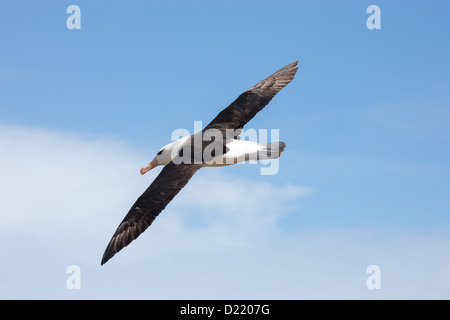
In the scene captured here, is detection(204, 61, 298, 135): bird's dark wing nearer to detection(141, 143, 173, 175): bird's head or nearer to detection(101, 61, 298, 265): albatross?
detection(101, 61, 298, 265): albatross

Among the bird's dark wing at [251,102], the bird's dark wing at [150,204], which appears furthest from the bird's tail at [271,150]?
the bird's dark wing at [150,204]

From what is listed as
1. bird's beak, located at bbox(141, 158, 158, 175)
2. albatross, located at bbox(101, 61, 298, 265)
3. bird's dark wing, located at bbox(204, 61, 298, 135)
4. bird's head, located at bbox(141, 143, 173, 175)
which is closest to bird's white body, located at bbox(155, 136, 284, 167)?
albatross, located at bbox(101, 61, 298, 265)

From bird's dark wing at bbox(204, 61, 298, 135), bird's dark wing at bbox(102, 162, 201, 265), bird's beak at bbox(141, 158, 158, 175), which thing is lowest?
bird's dark wing at bbox(102, 162, 201, 265)

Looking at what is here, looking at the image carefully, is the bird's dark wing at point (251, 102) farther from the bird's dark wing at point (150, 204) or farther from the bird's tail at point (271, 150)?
the bird's dark wing at point (150, 204)

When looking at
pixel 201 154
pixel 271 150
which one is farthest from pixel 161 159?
pixel 271 150

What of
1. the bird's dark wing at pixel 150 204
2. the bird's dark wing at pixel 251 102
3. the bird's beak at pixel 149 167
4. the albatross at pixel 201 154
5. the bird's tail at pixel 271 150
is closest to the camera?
the bird's dark wing at pixel 150 204
